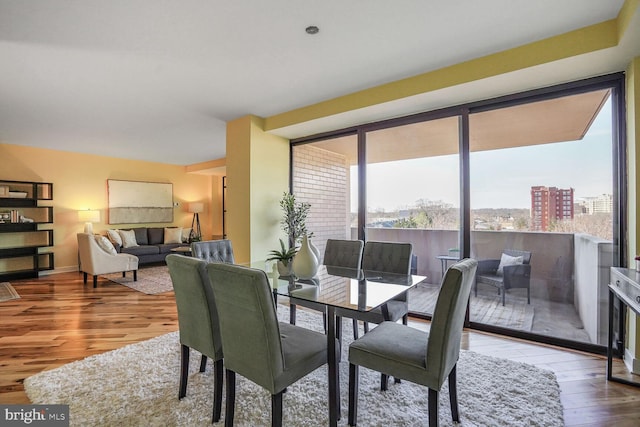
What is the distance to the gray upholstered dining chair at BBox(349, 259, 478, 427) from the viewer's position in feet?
4.86

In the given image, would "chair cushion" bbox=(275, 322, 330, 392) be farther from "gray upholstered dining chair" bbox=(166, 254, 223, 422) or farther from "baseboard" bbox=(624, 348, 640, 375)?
"baseboard" bbox=(624, 348, 640, 375)

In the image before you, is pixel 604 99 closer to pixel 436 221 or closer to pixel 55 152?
pixel 436 221

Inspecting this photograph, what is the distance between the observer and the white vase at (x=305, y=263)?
2.41 meters

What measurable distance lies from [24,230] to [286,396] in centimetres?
635

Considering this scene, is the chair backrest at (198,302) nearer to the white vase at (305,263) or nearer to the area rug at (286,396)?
the area rug at (286,396)

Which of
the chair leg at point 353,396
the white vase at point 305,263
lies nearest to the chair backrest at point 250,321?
the chair leg at point 353,396

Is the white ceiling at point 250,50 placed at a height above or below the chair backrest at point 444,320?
above

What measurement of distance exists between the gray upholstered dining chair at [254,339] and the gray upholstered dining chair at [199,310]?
0.53 ft

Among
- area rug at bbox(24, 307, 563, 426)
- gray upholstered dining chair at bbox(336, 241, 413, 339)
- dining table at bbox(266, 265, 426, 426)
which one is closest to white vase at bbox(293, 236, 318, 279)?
dining table at bbox(266, 265, 426, 426)

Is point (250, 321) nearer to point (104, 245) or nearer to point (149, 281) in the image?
point (149, 281)

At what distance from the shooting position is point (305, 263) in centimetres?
241

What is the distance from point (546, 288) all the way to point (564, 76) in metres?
1.94

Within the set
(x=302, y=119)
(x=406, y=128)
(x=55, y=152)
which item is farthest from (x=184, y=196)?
(x=406, y=128)

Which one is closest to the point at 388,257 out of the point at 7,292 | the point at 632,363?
the point at 632,363
